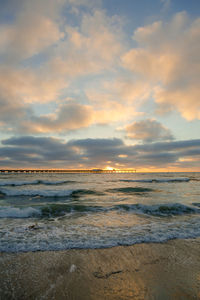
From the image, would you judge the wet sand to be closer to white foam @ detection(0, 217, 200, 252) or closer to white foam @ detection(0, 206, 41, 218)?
white foam @ detection(0, 217, 200, 252)

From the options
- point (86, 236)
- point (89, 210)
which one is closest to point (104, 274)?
point (86, 236)

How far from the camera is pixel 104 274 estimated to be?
3111 mm

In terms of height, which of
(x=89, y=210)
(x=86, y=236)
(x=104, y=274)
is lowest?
(x=89, y=210)

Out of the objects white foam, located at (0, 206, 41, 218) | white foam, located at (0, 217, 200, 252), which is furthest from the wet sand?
white foam, located at (0, 206, 41, 218)

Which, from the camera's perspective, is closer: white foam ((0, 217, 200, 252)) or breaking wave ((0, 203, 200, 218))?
white foam ((0, 217, 200, 252))

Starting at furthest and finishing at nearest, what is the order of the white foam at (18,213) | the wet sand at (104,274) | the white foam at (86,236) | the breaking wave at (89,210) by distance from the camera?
1. the breaking wave at (89,210)
2. the white foam at (18,213)
3. the white foam at (86,236)
4. the wet sand at (104,274)

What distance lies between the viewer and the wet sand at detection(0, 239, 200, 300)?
2.59 meters

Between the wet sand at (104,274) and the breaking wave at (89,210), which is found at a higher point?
the wet sand at (104,274)

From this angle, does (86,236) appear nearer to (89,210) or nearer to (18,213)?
(89,210)

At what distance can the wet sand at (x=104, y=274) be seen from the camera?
259 centimetres

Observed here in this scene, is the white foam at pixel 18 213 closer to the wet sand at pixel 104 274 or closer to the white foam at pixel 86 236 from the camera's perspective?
the white foam at pixel 86 236

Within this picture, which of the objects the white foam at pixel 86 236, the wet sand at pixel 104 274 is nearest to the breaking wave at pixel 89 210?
the white foam at pixel 86 236

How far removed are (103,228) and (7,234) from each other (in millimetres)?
3205

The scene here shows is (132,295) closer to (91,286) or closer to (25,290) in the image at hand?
(91,286)
